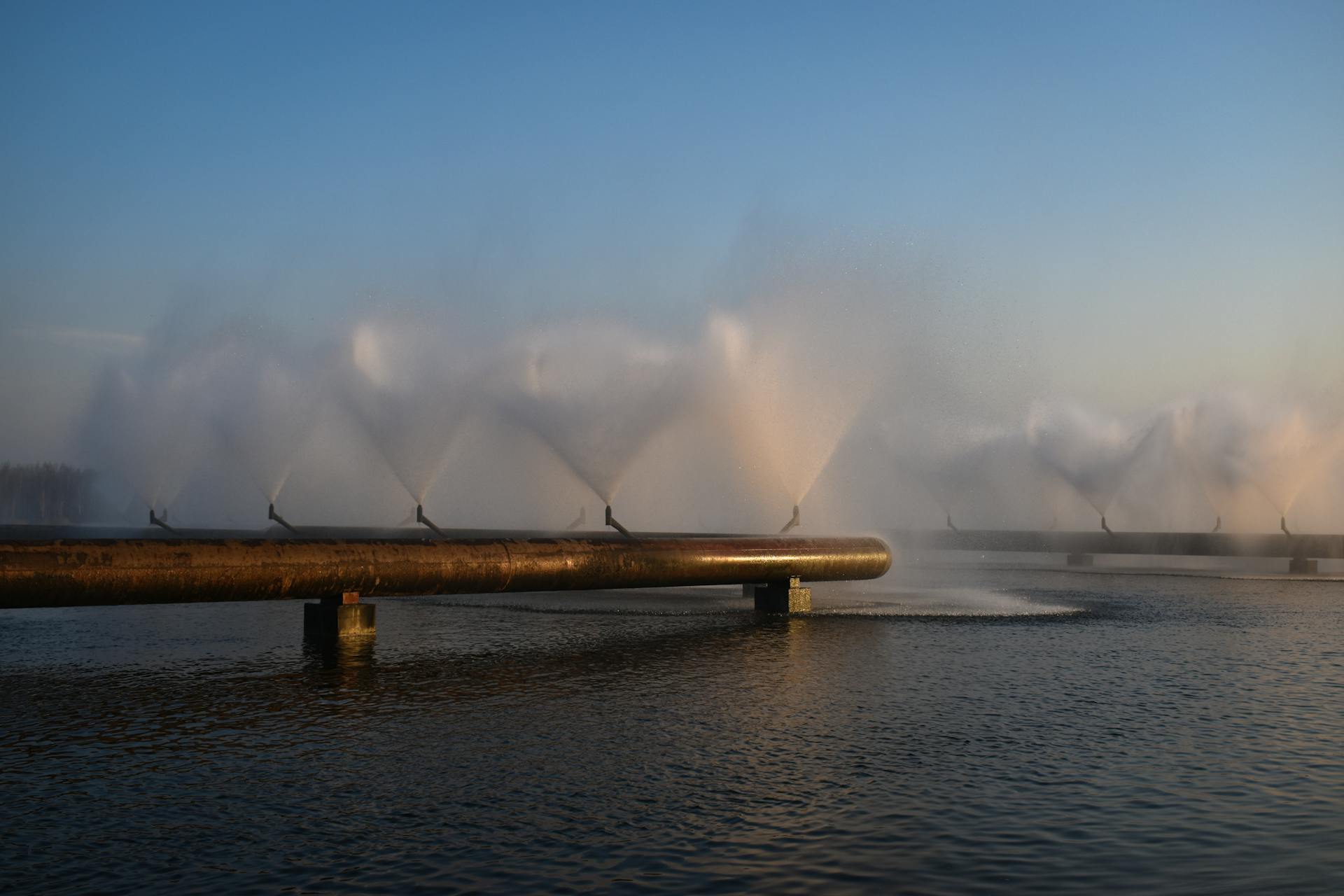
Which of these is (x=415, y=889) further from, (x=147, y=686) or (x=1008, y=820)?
(x=147, y=686)

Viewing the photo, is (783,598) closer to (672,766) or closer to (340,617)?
(340,617)

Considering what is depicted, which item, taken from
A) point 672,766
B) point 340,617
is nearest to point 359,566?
point 340,617

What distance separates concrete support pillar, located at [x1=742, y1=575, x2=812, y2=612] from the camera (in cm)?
2739

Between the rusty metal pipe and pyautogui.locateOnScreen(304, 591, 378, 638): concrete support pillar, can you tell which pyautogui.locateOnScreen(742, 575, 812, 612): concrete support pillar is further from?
pyautogui.locateOnScreen(304, 591, 378, 638): concrete support pillar

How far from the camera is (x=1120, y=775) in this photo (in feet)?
32.0

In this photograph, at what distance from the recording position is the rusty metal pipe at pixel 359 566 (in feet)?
54.5

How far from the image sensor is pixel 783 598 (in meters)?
27.4

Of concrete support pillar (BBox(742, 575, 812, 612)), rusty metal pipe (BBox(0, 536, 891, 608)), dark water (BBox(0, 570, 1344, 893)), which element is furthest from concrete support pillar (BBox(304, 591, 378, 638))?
concrete support pillar (BBox(742, 575, 812, 612))

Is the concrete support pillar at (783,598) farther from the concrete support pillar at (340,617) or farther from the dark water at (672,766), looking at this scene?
the concrete support pillar at (340,617)

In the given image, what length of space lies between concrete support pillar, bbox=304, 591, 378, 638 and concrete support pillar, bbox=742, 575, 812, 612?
10.2m

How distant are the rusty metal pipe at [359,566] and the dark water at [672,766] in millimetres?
1118

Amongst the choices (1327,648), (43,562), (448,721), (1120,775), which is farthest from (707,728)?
(1327,648)

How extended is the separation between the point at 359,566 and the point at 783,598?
36.8ft

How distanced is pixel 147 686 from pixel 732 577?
535 inches
